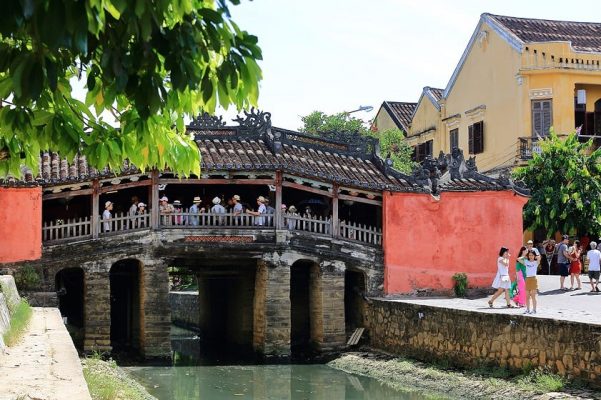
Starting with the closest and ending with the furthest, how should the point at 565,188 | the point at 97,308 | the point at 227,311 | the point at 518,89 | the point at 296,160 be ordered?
the point at 97,308 → the point at 296,160 → the point at 565,188 → the point at 227,311 → the point at 518,89

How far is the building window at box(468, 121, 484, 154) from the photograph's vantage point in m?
32.5

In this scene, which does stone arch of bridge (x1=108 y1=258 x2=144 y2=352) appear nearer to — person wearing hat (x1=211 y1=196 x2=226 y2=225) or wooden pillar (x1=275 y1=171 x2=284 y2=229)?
person wearing hat (x1=211 y1=196 x2=226 y2=225)

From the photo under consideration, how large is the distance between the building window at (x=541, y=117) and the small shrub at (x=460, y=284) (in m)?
8.15

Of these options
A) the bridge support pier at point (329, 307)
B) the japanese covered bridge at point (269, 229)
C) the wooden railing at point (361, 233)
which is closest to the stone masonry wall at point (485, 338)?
the bridge support pier at point (329, 307)

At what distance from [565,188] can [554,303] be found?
7.34 meters

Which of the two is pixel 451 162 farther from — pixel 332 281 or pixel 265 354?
pixel 265 354

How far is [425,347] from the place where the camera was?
1939 cm

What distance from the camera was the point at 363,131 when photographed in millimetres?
37344

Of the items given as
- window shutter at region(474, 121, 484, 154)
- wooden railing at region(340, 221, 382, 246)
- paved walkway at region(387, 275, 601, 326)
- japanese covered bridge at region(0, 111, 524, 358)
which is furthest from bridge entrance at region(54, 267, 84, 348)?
window shutter at region(474, 121, 484, 154)

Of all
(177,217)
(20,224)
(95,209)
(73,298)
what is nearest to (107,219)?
(95,209)

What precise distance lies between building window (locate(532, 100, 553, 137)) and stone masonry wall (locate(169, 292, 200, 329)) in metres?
13.1

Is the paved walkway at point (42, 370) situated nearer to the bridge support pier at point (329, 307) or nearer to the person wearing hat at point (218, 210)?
the person wearing hat at point (218, 210)

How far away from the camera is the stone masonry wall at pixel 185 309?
1357 inches

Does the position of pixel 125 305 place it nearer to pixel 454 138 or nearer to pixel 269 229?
pixel 269 229
